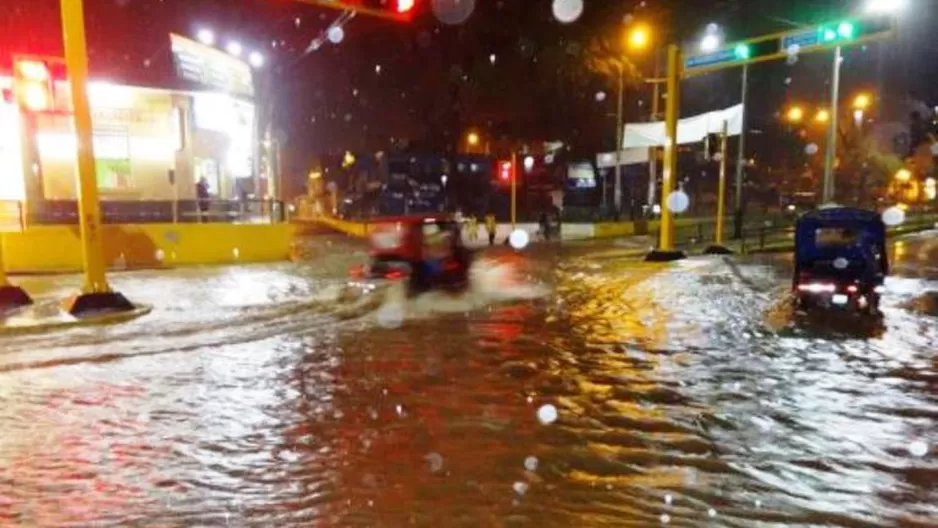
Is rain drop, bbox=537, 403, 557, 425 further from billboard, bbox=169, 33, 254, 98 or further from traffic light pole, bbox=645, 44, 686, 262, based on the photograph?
billboard, bbox=169, 33, 254, 98

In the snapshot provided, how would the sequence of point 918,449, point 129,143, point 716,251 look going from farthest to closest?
1. point 716,251
2. point 129,143
3. point 918,449

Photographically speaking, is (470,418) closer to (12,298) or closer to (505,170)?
(12,298)

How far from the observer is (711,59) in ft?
74.0

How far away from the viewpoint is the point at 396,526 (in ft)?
17.4

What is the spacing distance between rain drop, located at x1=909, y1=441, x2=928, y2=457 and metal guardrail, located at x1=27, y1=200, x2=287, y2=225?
18.7m

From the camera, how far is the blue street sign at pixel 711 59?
71.1 feet

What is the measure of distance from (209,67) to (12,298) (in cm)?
1425

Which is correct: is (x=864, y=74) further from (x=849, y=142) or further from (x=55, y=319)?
(x=55, y=319)

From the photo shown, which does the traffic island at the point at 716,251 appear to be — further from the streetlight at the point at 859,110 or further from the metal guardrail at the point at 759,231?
the streetlight at the point at 859,110

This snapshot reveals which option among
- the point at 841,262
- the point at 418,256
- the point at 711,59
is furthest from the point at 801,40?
the point at 418,256

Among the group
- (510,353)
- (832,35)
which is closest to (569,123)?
(832,35)

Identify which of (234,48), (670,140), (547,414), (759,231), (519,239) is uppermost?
(234,48)

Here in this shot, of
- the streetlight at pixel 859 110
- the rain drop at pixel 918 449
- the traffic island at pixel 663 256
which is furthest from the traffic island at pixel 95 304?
the streetlight at pixel 859 110

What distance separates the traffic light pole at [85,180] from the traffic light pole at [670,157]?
16.0 meters
